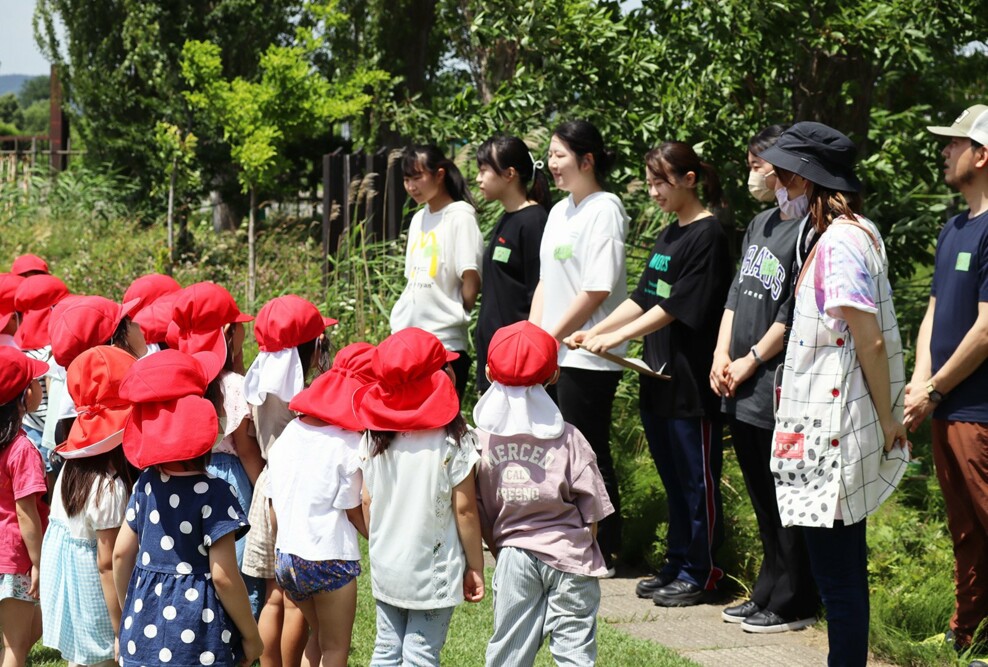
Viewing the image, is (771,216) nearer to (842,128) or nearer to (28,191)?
(842,128)

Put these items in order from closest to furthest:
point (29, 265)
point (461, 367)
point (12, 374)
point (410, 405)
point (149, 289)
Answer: point (410, 405) < point (12, 374) < point (149, 289) < point (461, 367) < point (29, 265)

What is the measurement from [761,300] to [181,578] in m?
2.58

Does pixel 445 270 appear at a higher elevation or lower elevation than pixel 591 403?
higher

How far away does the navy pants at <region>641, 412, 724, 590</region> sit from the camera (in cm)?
529

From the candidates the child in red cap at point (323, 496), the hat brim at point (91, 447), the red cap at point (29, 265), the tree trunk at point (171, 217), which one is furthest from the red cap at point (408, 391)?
the tree trunk at point (171, 217)

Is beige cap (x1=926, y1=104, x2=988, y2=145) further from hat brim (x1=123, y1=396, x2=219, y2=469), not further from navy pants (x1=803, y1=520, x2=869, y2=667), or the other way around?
hat brim (x1=123, y1=396, x2=219, y2=469)

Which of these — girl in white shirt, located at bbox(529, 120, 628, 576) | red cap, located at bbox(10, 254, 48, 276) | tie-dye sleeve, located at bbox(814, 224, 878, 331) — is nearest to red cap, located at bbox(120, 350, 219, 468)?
tie-dye sleeve, located at bbox(814, 224, 878, 331)

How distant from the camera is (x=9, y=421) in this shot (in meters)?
4.23

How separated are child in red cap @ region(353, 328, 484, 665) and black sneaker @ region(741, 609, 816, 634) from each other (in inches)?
65.1

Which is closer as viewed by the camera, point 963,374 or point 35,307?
point 963,374

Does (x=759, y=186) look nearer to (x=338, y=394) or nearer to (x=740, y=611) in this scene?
(x=740, y=611)

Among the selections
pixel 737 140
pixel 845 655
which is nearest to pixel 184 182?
pixel 737 140

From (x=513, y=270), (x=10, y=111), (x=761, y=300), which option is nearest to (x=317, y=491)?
(x=761, y=300)

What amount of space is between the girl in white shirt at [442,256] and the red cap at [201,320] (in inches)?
54.9
